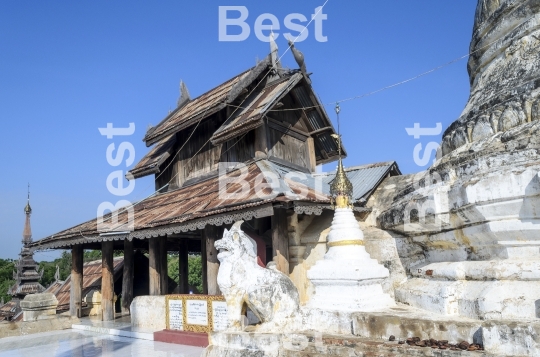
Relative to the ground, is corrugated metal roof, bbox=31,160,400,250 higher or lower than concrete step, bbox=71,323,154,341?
higher

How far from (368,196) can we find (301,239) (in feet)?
5.73

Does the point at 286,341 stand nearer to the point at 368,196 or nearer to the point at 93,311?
the point at 368,196

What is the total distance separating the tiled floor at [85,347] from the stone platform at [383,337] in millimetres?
3263

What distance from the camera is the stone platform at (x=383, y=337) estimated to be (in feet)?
11.1

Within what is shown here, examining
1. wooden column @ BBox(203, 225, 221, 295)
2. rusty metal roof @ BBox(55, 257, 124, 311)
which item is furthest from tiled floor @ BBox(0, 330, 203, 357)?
rusty metal roof @ BBox(55, 257, 124, 311)

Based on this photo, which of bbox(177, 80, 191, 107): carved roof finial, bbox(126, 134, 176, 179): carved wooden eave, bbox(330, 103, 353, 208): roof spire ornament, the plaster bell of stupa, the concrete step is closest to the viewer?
the plaster bell of stupa

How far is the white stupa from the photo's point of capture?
5055 mm

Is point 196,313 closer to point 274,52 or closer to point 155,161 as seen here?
point 155,161

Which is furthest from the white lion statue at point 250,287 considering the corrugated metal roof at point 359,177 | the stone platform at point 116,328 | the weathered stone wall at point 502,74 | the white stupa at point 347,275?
the stone platform at point 116,328

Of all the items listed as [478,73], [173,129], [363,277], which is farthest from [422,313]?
[173,129]

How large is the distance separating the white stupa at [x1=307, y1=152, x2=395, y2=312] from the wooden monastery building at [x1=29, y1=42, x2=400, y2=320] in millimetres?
2219

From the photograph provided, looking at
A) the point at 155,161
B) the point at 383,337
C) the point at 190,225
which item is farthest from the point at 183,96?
the point at 383,337

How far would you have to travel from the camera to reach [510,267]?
4.21 meters

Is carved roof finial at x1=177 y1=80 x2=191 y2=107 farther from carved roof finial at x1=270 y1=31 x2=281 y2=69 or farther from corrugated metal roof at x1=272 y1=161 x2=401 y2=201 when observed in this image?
corrugated metal roof at x1=272 y1=161 x2=401 y2=201
